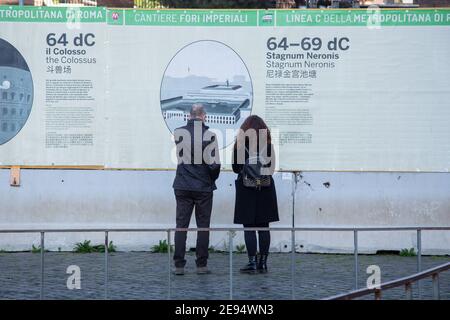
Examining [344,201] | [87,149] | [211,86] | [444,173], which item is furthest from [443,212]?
[87,149]

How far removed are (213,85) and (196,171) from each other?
189 cm

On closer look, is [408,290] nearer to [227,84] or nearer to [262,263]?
[262,263]

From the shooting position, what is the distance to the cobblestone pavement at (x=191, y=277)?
970cm

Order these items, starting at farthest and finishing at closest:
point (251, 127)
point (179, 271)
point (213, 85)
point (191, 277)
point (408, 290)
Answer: point (213, 85) < point (251, 127) < point (179, 271) < point (191, 277) < point (408, 290)

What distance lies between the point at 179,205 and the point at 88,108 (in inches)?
90.1

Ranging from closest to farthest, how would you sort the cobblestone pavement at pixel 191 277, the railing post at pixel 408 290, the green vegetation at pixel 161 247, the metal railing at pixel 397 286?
the metal railing at pixel 397 286 < the railing post at pixel 408 290 < the cobblestone pavement at pixel 191 277 < the green vegetation at pixel 161 247

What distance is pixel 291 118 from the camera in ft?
41.3

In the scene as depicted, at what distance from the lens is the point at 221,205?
12680 mm

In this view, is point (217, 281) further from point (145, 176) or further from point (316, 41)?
point (316, 41)

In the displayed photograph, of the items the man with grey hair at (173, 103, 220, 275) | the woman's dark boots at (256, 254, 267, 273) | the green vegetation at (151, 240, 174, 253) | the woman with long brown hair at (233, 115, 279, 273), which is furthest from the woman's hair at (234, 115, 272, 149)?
the green vegetation at (151, 240, 174, 253)

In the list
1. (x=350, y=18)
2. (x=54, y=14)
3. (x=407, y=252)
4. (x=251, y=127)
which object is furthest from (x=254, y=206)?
(x=54, y=14)

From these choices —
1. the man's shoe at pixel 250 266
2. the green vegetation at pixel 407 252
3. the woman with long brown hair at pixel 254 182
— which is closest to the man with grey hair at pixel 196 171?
the woman with long brown hair at pixel 254 182

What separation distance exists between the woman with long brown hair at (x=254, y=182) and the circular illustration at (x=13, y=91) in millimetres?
3210

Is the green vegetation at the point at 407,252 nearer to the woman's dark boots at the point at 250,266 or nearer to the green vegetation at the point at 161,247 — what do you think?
the woman's dark boots at the point at 250,266
